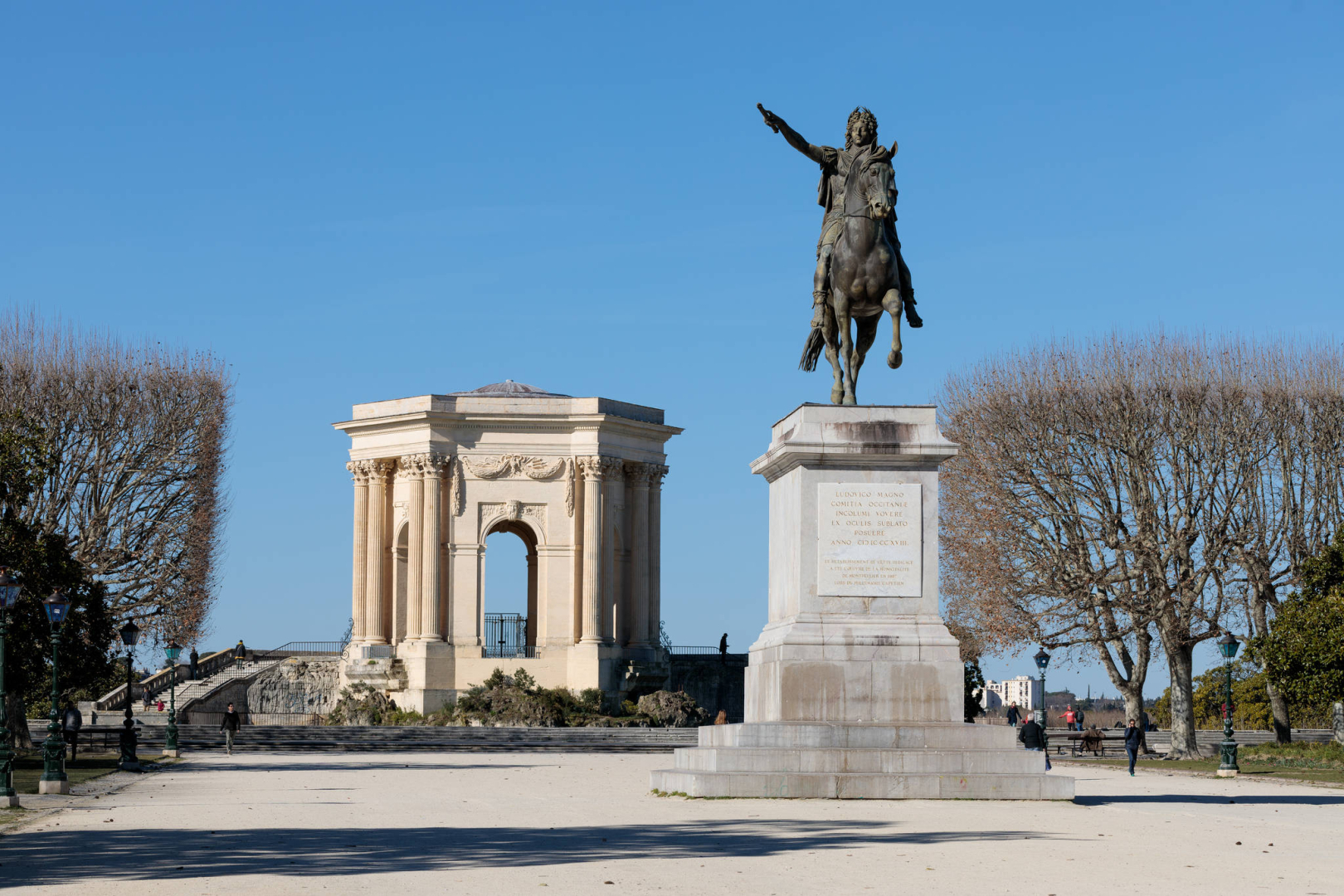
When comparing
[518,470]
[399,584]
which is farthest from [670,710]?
[399,584]

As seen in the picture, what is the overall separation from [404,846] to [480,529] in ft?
159

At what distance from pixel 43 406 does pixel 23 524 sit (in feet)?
53.0

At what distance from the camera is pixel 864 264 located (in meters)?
21.6

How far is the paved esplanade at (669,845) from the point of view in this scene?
1274cm

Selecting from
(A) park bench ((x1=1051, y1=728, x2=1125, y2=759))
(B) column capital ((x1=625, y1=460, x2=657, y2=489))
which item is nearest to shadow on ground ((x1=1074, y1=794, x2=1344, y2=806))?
(A) park bench ((x1=1051, y1=728, x2=1125, y2=759))

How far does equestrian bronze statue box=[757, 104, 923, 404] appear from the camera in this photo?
21.6 m

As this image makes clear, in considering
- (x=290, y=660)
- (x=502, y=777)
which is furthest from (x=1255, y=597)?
(x=290, y=660)

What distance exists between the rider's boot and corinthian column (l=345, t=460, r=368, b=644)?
4502 cm

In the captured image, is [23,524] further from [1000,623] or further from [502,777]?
[1000,623]

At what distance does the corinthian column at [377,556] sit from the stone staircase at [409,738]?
812 cm

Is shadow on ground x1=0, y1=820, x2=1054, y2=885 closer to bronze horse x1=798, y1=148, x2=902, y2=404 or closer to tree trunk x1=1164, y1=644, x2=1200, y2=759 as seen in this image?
bronze horse x1=798, y1=148, x2=902, y2=404

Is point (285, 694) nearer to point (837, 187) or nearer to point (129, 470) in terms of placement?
point (129, 470)

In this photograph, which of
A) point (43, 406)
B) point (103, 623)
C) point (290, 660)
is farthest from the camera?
point (290, 660)

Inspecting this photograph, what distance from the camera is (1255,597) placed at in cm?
4897
